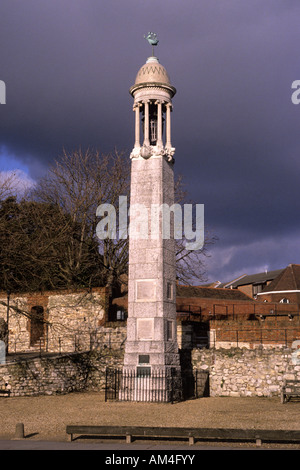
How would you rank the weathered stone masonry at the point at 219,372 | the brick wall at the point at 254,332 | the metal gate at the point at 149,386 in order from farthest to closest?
1. the brick wall at the point at 254,332
2. the weathered stone masonry at the point at 219,372
3. the metal gate at the point at 149,386

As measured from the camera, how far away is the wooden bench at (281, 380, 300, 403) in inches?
719

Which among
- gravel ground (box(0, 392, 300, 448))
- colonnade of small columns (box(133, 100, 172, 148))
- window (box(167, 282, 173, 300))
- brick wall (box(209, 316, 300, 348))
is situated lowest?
gravel ground (box(0, 392, 300, 448))

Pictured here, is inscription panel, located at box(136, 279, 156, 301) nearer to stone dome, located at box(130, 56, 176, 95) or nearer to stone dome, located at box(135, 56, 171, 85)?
stone dome, located at box(130, 56, 176, 95)

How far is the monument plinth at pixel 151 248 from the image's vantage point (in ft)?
63.8

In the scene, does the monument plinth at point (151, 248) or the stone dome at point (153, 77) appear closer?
the monument plinth at point (151, 248)

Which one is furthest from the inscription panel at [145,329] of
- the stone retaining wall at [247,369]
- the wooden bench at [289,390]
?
the wooden bench at [289,390]

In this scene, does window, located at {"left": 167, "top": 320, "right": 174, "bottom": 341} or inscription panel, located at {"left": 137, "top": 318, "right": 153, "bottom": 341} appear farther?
window, located at {"left": 167, "top": 320, "right": 174, "bottom": 341}

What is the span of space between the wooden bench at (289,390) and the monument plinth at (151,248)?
4.12m

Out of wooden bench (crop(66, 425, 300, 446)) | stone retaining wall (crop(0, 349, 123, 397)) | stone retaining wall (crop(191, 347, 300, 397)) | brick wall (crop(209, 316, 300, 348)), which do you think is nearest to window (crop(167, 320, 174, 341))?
stone retaining wall (crop(191, 347, 300, 397))

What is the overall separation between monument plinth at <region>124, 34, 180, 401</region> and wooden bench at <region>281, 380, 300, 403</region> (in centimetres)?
412

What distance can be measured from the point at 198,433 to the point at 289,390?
1092cm

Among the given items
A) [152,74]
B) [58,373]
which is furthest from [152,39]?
[58,373]

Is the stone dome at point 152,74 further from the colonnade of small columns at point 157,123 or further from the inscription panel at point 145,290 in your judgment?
the inscription panel at point 145,290
